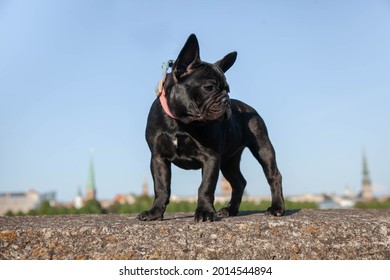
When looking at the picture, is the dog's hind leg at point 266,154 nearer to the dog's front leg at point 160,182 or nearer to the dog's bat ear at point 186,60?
the dog's front leg at point 160,182

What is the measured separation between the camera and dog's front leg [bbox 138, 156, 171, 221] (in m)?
6.55

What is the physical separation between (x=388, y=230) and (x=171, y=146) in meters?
2.75

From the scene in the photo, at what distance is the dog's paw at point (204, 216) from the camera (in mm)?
6141

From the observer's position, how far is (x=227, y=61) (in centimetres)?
689

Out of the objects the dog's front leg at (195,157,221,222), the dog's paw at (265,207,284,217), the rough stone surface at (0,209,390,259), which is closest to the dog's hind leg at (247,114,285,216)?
the dog's paw at (265,207,284,217)

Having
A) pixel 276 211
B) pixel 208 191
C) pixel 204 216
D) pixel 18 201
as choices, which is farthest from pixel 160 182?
pixel 18 201

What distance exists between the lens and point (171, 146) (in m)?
6.55

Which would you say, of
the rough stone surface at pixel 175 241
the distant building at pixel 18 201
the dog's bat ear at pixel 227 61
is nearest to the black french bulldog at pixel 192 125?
the dog's bat ear at pixel 227 61

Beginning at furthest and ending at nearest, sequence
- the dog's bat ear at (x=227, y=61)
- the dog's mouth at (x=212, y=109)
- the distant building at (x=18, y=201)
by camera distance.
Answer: the distant building at (x=18, y=201) → the dog's bat ear at (x=227, y=61) → the dog's mouth at (x=212, y=109)

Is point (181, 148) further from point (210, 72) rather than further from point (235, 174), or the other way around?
point (235, 174)

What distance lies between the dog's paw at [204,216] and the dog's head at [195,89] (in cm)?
105

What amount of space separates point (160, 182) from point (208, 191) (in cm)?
66

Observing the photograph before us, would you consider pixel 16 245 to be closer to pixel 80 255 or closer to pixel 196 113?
pixel 80 255

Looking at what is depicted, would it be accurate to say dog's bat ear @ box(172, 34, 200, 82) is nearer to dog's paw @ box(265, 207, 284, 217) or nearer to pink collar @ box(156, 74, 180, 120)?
pink collar @ box(156, 74, 180, 120)
